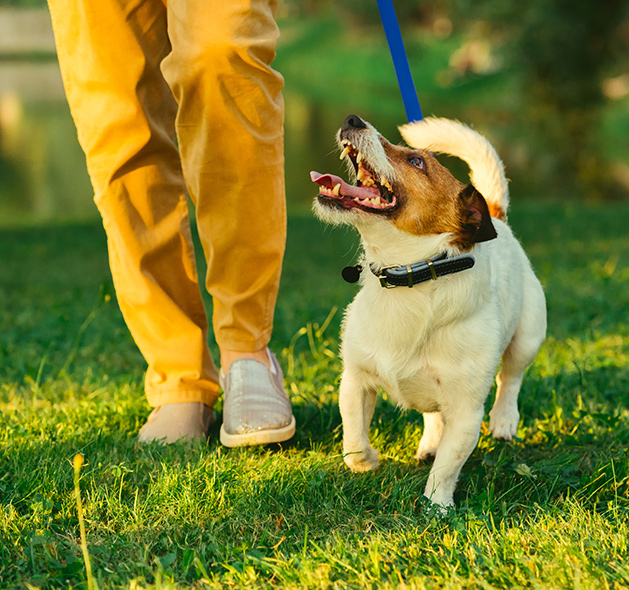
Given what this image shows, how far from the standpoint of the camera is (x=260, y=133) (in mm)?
2754

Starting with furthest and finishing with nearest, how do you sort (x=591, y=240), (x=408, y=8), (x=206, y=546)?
(x=408, y=8) < (x=591, y=240) < (x=206, y=546)

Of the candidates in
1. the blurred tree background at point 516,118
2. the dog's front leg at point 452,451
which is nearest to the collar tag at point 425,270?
the dog's front leg at point 452,451

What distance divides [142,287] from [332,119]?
74.6 feet

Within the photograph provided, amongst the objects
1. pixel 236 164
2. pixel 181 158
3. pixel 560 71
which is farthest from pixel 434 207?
pixel 560 71

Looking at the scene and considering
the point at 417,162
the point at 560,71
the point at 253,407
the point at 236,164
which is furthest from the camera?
the point at 560,71

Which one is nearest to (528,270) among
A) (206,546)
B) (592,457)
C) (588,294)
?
(592,457)

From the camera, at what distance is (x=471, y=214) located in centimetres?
250

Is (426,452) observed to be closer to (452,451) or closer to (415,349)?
(452,451)

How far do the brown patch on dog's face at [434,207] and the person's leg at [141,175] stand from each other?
96 cm

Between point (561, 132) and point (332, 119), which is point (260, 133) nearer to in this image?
point (561, 132)

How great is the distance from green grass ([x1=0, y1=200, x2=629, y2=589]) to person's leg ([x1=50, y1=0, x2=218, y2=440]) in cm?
36

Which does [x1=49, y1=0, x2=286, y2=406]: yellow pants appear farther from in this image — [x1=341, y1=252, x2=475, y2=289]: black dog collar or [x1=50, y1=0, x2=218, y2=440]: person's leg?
[x1=341, y1=252, x2=475, y2=289]: black dog collar

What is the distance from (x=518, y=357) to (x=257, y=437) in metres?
1.11

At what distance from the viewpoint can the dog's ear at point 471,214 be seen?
2.47 meters
